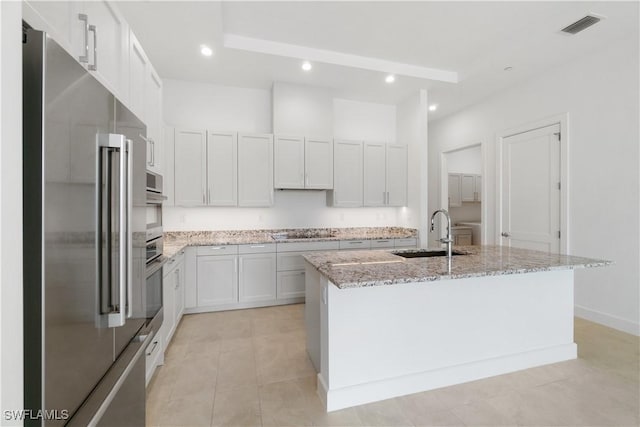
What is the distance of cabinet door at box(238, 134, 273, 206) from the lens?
3750 mm

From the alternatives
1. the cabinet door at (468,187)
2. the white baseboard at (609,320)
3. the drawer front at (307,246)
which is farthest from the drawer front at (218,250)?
the cabinet door at (468,187)

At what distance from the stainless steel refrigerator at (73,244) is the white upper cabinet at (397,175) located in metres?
3.75

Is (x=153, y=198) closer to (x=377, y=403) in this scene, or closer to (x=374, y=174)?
(x=377, y=403)

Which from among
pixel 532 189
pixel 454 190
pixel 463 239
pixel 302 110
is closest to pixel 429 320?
pixel 532 189

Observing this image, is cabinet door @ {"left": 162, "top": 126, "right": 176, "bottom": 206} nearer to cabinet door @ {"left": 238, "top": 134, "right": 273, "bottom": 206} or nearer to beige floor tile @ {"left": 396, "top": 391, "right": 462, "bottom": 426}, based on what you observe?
cabinet door @ {"left": 238, "top": 134, "right": 273, "bottom": 206}

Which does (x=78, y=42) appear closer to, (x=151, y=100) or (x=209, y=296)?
(x=151, y=100)

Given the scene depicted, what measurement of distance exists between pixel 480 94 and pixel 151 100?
429 cm

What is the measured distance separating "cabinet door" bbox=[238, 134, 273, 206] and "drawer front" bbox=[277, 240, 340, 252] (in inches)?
25.1

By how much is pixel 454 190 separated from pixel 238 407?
19.1 feet

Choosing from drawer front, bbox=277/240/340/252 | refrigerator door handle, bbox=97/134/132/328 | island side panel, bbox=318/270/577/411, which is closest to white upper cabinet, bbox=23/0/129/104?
refrigerator door handle, bbox=97/134/132/328

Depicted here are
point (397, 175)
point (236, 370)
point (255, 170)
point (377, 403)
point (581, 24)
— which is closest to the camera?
point (377, 403)

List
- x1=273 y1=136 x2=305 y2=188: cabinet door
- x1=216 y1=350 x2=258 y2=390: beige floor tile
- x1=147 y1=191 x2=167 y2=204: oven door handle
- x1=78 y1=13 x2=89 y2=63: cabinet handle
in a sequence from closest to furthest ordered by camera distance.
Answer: x1=78 y1=13 x2=89 y2=63: cabinet handle
x1=147 y1=191 x2=167 y2=204: oven door handle
x1=216 y1=350 x2=258 y2=390: beige floor tile
x1=273 y1=136 x2=305 y2=188: cabinet door

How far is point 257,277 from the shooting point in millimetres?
3545

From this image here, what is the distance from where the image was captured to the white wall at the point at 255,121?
3873mm
